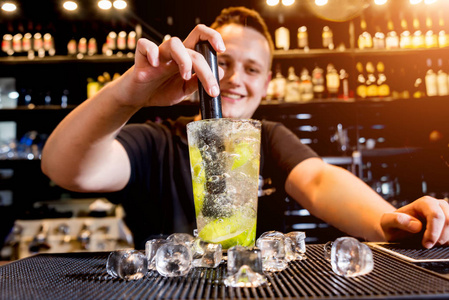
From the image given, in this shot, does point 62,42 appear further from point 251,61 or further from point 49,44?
→ point 251,61

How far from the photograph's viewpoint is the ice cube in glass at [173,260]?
0.51 m

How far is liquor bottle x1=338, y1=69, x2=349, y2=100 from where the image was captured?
9.87 ft

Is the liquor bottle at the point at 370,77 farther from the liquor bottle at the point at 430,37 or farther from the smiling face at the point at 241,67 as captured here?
the smiling face at the point at 241,67

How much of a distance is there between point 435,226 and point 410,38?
2773mm

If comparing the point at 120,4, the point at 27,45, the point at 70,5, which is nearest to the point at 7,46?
the point at 27,45

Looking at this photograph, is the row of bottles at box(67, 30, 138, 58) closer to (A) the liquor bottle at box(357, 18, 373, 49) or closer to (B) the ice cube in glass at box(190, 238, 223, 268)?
(A) the liquor bottle at box(357, 18, 373, 49)

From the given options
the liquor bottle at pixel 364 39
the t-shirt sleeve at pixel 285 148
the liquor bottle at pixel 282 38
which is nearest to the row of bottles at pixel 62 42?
the liquor bottle at pixel 282 38

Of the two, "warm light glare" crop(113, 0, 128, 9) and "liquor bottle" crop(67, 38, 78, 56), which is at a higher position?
"warm light glare" crop(113, 0, 128, 9)

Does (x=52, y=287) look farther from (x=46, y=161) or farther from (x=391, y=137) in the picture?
(x=391, y=137)

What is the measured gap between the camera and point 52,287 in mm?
472

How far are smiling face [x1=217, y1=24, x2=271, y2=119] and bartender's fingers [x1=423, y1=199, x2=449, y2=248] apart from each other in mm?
1001

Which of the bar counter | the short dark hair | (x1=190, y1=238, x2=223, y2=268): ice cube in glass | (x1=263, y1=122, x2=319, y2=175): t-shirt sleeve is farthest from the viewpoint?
the short dark hair

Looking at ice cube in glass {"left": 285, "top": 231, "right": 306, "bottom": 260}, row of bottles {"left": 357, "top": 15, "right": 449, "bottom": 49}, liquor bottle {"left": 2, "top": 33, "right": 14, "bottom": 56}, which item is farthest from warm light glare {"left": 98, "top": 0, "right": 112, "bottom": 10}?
ice cube in glass {"left": 285, "top": 231, "right": 306, "bottom": 260}

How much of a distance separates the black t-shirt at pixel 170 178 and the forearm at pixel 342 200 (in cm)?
12
